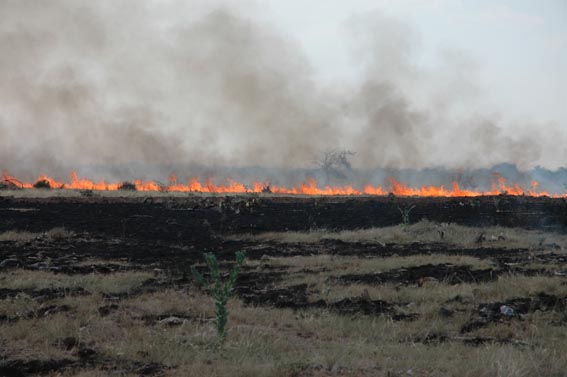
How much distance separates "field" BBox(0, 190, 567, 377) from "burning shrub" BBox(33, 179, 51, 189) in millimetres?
23875

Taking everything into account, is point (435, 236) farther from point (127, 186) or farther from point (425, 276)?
A: point (127, 186)

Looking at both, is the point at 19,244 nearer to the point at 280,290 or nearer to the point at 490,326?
the point at 280,290

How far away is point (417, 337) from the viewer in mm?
7840

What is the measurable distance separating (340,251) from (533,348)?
8.89 metres

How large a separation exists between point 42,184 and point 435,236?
34.8 m

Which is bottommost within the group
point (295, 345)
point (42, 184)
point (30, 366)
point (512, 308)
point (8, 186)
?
point (30, 366)

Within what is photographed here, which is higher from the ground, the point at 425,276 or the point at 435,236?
the point at 435,236

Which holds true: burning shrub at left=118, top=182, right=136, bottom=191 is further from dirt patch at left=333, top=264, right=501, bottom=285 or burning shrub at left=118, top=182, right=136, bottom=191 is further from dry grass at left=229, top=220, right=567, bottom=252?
dirt patch at left=333, top=264, right=501, bottom=285

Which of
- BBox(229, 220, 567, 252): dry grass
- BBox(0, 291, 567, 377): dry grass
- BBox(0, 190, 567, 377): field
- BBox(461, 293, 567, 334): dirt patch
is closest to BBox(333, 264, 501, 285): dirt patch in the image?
BBox(0, 190, 567, 377): field

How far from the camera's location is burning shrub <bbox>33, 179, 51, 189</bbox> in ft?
144

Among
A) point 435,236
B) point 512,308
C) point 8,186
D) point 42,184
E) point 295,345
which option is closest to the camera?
point 295,345

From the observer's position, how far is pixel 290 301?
32.6ft

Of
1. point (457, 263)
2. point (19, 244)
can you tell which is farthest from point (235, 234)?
point (457, 263)

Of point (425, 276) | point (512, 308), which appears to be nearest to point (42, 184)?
point (425, 276)
